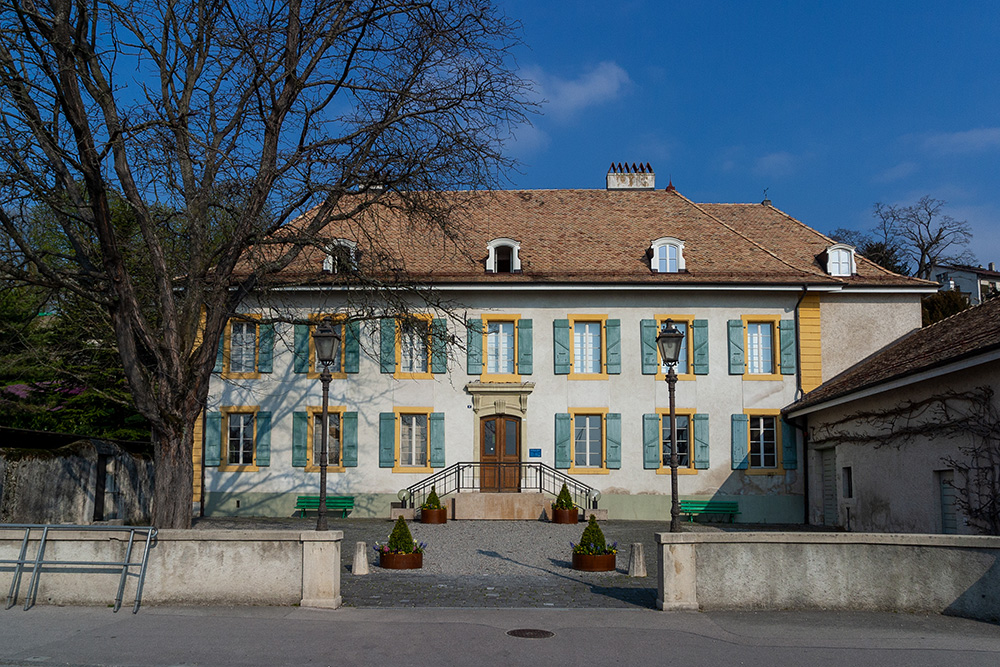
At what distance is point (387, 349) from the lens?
77.7 ft

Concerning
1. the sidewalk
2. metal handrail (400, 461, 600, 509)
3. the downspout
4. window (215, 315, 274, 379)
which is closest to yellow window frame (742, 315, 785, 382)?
the downspout

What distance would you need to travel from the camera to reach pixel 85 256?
1255 centimetres

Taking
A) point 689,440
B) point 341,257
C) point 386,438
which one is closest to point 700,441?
point 689,440

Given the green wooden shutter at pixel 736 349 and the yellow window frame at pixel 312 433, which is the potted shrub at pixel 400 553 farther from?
the green wooden shutter at pixel 736 349

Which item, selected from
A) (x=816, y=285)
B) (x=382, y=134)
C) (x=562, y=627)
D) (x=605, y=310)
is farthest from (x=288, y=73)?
(x=816, y=285)

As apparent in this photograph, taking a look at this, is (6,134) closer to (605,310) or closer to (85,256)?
(85,256)

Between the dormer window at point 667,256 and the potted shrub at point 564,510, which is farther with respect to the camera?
the dormer window at point 667,256

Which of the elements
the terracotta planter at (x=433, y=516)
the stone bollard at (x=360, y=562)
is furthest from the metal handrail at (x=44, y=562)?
the terracotta planter at (x=433, y=516)

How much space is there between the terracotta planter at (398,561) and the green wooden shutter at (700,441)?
11124mm

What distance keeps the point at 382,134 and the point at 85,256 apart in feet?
14.4

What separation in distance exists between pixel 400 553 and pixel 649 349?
11284 millimetres

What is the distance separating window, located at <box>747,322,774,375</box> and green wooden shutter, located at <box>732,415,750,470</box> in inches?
51.0

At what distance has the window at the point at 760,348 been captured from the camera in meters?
23.9

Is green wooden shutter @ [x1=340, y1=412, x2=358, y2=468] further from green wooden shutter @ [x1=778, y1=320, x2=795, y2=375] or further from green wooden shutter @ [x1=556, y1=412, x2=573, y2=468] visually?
green wooden shutter @ [x1=778, y1=320, x2=795, y2=375]
